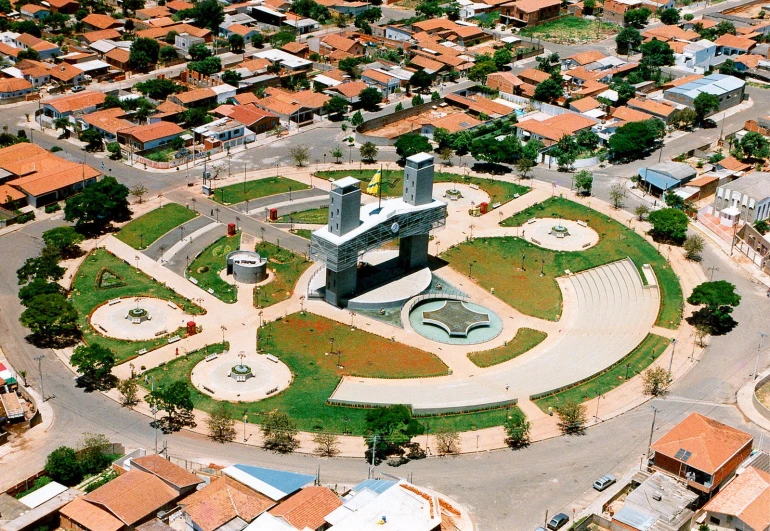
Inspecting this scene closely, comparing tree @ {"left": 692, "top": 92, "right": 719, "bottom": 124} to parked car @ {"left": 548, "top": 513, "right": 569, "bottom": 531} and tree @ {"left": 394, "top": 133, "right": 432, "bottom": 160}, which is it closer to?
tree @ {"left": 394, "top": 133, "right": 432, "bottom": 160}

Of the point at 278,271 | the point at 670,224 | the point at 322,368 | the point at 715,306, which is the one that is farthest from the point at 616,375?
the point at 278,271

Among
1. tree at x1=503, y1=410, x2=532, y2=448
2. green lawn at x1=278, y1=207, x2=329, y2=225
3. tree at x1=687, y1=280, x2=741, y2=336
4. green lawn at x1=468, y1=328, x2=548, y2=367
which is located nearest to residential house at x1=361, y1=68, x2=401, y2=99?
green lawn at x1=278, y1=207, x2=329, y2=225

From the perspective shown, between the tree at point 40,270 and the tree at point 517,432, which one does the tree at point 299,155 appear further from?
the tree at point 517,432

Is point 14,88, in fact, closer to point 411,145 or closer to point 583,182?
point 411,145

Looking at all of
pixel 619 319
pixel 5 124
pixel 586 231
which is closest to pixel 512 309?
pixel 619 319

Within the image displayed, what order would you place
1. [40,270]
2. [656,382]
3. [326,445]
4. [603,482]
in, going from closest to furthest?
1. [603,482]
2. [326,445]
3. [656,382]
4. [40,270]

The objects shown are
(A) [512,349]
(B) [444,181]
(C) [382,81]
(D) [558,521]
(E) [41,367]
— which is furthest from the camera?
(C) [382,81]

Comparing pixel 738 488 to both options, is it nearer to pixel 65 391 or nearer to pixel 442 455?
pixel 442 455

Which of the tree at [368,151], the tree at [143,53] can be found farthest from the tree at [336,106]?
the tree at [143,53]
